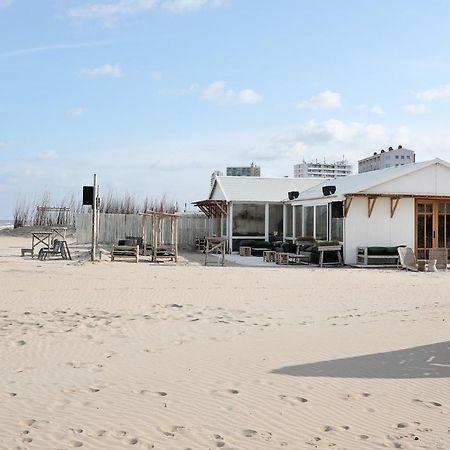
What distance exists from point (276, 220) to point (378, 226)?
24.4ft

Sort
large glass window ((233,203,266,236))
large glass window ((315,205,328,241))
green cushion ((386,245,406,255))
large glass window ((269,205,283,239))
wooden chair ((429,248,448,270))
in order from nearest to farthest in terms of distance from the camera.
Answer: wooden chair ((429,248,448,270))
green cushion ((386,245,406,255))
large glass window ((315,205,328,241))
large glass window ((233,203,266,236))
large glass window ((269,205,283,239))

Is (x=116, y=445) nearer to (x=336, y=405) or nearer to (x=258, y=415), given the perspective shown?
(x=258, y=415)

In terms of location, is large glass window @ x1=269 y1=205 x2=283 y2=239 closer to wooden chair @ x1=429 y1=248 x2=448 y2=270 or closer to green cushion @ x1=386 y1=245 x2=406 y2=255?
green cushion @ x1=386 y1=245 x2=406 y2=255

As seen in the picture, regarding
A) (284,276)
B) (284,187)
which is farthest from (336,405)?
(284,187)

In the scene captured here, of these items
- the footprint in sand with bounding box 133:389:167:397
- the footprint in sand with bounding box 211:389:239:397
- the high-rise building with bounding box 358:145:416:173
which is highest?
the high-rise building with bounding box 358:145:416:173

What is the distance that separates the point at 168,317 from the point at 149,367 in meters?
3.18

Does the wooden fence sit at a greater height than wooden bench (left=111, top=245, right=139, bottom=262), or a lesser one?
greater

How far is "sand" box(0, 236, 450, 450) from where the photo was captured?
461cm

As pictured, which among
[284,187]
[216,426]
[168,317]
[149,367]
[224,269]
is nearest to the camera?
[216,426]

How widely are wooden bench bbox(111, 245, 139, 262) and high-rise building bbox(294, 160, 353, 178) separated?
1566 inches

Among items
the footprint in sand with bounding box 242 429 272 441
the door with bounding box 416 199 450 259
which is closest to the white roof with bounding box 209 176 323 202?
the door with bounding box 416 199 450 259

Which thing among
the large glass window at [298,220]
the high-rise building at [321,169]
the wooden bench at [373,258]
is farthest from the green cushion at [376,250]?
the high-rise building at [321,169]

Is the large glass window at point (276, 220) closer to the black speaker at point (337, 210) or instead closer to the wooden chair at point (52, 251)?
the black speaker at point (337, 210)

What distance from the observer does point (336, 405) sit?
529 cm
